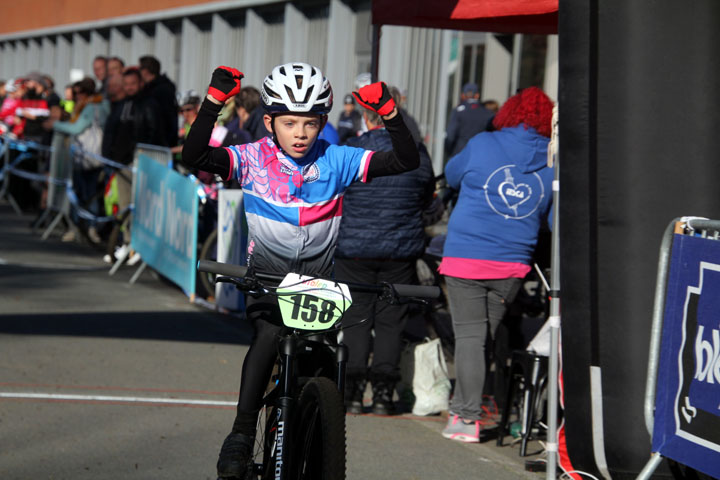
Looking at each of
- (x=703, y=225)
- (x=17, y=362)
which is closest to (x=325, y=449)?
(x=703, y=225)

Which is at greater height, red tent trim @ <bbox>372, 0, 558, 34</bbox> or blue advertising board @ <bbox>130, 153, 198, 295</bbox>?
red tent trim @ <bbox>372, 0, 558, 34</bbox>

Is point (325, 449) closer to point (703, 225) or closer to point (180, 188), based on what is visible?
point (703, 225)

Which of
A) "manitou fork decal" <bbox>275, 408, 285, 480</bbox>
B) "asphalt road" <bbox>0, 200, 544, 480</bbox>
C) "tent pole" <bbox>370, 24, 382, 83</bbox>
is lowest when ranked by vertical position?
"asphalt road" <bbox>0, 200, 544, 480</bbox>

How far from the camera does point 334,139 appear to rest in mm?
9742

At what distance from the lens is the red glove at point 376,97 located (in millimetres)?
4398

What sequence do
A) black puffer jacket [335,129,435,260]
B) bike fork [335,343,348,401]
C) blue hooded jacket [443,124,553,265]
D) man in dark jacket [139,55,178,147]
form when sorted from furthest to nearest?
man in dark jacket [139,55,178,147]
black puffer jacket [335,129,435,260]
blue hooded jacket [443,124,553,265]
bike fork [335,343,348,401]

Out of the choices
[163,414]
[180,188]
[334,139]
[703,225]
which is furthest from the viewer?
[180,188]

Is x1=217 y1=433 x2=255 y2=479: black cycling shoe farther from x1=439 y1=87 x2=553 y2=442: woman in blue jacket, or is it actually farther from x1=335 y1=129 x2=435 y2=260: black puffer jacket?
x1=335 y1=129 x2=435 y2=260: black puffer jacket

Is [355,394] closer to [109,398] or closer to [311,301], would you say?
[109,398]

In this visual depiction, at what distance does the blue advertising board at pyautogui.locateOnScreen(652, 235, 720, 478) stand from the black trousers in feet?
8.64

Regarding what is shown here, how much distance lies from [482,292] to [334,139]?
9.86 ft

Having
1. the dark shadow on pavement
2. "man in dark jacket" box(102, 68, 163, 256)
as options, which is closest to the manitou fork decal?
the dark shadow on pavement

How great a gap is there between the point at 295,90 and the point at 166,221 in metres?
7.65

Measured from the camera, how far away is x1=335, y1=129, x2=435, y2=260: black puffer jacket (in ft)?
24.6
